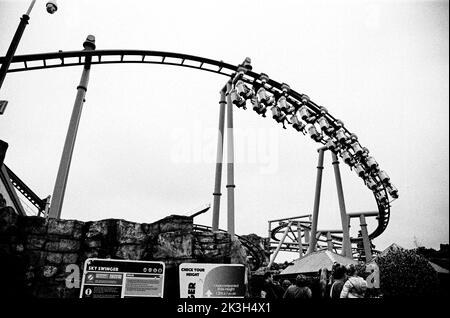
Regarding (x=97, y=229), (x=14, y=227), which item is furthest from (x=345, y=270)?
(x=14, y=227)

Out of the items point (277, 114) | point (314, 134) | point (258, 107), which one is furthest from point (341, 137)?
point (258, 107)

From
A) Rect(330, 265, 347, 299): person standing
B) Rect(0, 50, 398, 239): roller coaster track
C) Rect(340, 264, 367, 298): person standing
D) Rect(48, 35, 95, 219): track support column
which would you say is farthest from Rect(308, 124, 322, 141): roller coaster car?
Rect(48, 35, 95, 219): track support column

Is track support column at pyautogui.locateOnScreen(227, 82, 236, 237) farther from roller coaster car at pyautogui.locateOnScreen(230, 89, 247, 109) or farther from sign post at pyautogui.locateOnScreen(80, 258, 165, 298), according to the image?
sign post at pyautogui.locateOnScreen(80, 258, 165, 298)

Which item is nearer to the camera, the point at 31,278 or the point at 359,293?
the point at 359,293

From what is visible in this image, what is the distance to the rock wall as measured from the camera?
4488mm

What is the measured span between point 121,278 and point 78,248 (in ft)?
9.41

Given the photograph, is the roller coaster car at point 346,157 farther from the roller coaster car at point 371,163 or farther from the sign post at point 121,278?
the sign post at point 121,278

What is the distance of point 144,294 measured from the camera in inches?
103

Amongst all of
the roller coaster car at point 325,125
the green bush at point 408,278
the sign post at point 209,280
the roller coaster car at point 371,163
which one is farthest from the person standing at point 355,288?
the roller coaster car at point 371,163

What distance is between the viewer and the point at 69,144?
7633mm

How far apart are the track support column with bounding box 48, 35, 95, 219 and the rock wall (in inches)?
83.1
